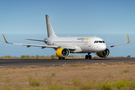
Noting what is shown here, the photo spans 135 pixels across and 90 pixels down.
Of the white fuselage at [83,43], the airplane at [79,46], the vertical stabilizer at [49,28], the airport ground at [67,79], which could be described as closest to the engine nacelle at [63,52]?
the airplane at [79,46]

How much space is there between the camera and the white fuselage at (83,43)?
43656 millimetres

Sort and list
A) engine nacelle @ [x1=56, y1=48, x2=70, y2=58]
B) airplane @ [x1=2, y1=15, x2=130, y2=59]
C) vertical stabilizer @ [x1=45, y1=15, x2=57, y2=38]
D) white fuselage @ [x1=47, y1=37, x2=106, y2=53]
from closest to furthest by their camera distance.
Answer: white fuselage @ [x1=47, y1=37, x2=106, y2=53] < airplane @ [x1=2, y1=15, x2=130, y2=59] < engine nacelle @ [x1=56, y1=48, x2=70, y2=58] < vertical stabilizer @ [x1=45, y1=15, x2=57, y2=38]

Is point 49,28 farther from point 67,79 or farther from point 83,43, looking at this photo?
point 67,79

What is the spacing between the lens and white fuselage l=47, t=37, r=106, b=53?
4366 cm

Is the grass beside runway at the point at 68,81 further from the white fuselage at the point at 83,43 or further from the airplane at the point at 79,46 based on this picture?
the airplane at the point at 79,46

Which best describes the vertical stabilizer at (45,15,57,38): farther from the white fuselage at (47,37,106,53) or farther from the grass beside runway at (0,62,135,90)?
the grass beside runway at (0,62,135,90)

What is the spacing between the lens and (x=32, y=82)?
15.1m

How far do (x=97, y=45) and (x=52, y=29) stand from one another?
17837mm

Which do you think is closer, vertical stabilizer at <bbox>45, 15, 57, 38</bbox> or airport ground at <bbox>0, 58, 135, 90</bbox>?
airport ground at <bbox>0, 58, 135, 90</bbox>

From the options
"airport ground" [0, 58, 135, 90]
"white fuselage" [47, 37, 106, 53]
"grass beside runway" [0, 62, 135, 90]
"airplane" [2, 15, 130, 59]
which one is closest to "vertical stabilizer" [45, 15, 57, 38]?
"airplane" [2, 15, 130, 59]

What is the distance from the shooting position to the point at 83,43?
46.4 meters

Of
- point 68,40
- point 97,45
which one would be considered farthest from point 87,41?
point 68,40

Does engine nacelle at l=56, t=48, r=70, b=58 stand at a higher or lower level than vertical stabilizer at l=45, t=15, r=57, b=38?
lower

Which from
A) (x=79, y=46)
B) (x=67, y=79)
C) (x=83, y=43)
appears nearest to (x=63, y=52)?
(x=79, y=46)
